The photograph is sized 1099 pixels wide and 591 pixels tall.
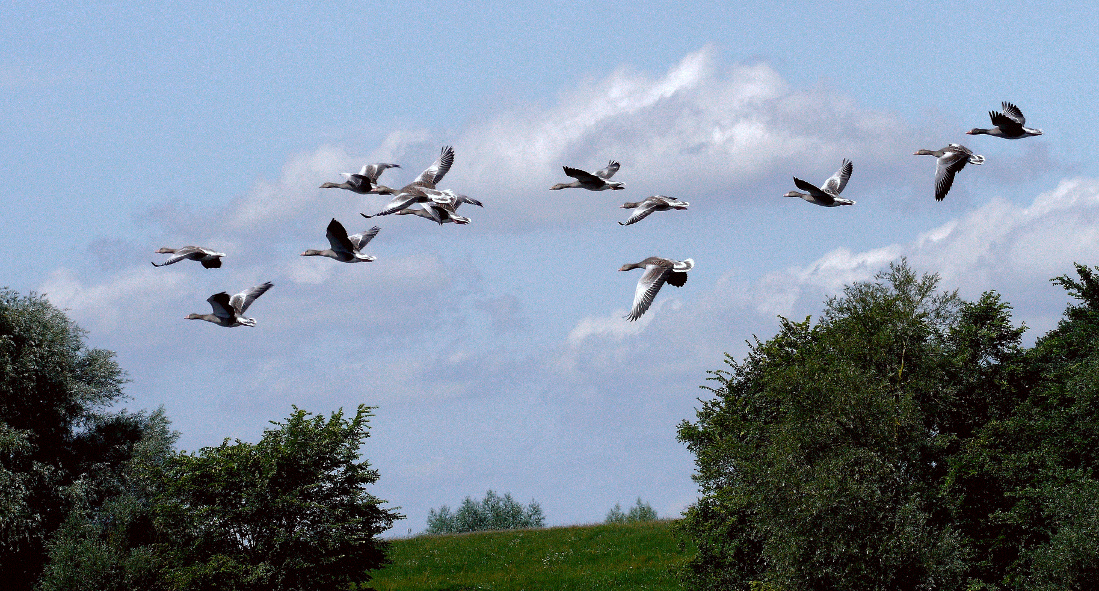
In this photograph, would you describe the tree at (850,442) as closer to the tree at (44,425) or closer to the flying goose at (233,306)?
the flying goose at (233,306)

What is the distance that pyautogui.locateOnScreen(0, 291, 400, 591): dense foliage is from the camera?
3753 centimetres

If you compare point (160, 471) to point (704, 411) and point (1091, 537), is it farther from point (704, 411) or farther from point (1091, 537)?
point (1091, 537)

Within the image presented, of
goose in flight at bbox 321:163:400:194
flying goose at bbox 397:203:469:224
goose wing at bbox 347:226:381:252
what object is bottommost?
goose wing at bbox 347:226:381:252

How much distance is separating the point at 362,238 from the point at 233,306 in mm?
3010

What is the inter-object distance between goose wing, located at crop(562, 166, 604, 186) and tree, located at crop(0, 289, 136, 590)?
95.1 feet

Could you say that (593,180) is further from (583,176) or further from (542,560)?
(542,560)

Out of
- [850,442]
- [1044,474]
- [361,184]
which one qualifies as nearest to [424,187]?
[361,184]

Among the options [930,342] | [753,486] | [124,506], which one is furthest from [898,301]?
[124,506]

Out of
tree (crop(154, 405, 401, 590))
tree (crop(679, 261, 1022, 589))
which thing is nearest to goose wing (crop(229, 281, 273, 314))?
tree (crop(154, 405, 401, 590))

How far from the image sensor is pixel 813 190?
23438 millimetres

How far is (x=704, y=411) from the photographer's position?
144ft

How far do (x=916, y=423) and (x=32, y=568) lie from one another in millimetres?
35071

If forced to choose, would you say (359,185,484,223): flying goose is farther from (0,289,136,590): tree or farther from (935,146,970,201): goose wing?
(0,289,136,590): tree

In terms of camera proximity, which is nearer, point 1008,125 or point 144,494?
point 1008,125
